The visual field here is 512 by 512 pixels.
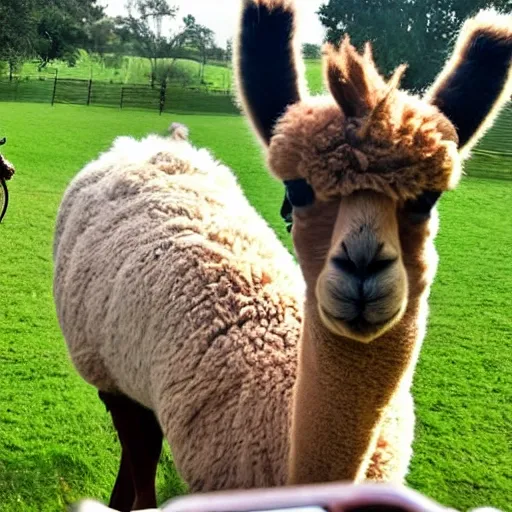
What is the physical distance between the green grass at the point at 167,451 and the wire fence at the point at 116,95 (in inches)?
391

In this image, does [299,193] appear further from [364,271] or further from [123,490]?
[123,490]

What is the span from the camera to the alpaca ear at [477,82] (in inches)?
60.5

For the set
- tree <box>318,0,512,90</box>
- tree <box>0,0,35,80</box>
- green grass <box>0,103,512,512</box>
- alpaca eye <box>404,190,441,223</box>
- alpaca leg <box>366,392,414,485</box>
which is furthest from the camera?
tree <box>0,0,35,80</box>

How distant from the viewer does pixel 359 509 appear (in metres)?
0.64

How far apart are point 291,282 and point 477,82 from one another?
94 centimetres

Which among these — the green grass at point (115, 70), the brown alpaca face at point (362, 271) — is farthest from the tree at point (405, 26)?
the brown alpaca face at point (362, 271)

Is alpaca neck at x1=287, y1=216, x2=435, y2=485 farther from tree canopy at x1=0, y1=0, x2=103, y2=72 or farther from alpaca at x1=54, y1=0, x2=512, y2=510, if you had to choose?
tree canopy at x1=0, y1=0, x2=103, y2=72

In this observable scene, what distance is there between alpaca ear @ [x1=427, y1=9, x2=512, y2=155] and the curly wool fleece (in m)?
0.80

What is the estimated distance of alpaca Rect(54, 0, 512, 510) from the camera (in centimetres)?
136

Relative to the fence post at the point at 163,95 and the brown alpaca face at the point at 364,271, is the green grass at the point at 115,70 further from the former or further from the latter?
the brown alpaca face at the point at 364,271

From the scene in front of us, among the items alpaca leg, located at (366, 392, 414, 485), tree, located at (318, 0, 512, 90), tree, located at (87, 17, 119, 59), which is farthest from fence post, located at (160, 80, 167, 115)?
alpaca leg, located at (366, 392, 414, 485)

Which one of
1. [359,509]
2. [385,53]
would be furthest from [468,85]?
[385,53]

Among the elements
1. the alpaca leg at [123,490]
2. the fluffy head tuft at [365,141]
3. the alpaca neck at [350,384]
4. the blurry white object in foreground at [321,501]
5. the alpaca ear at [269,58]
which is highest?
the alpaca ear at [269,58]

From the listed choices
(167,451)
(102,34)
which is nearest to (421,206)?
(167,451)
